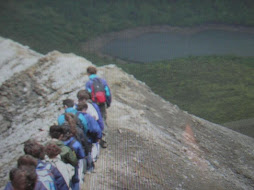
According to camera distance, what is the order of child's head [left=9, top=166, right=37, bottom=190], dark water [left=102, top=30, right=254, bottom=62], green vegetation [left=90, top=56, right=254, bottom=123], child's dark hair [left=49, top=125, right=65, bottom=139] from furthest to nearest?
dark water [left=102, top=30, right=254, bottom=62]
green vegetation [left=90, top=56, right=254, bottom=123]
child's dark hair [left=49, top=125, right=65, bottom=139]
child's head [left=9, top=166, right=37, bottom=190]

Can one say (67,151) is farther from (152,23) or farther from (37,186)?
(152,23)

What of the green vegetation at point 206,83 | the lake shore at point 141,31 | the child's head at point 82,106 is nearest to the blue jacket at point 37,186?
the child's head at point 82,106

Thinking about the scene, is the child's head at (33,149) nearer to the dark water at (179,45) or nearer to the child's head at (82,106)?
the child's head at (82,106)

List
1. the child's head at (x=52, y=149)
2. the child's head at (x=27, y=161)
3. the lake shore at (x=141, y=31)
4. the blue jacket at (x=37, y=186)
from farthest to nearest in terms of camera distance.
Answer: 1. the lake shore at (x=141, y=31)
2. the child's head at (x=52, y=149)
3. the child's head at (x=27, y=161)
4. the blue jacket at (x=37, y=186)

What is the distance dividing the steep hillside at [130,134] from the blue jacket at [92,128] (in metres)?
0.65

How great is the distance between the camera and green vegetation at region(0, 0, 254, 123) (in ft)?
59.1

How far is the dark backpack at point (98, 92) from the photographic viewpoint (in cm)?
744

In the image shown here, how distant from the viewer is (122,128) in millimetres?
7906

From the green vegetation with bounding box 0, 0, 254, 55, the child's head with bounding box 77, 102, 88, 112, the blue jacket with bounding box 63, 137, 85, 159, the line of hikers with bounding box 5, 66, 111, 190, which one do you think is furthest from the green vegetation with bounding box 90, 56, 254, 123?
the blue jacket with bounding box 63, 137, 85, 159

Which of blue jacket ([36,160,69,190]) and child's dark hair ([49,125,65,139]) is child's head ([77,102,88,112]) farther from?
blue jacket ([36,160,69,190])

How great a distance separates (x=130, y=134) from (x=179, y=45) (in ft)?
62.0

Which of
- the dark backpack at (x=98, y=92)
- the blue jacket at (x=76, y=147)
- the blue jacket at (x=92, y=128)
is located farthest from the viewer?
the dark backpack at (x=98, y=92)

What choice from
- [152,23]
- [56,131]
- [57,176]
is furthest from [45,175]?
[152,23]

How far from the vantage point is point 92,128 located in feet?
20.1
